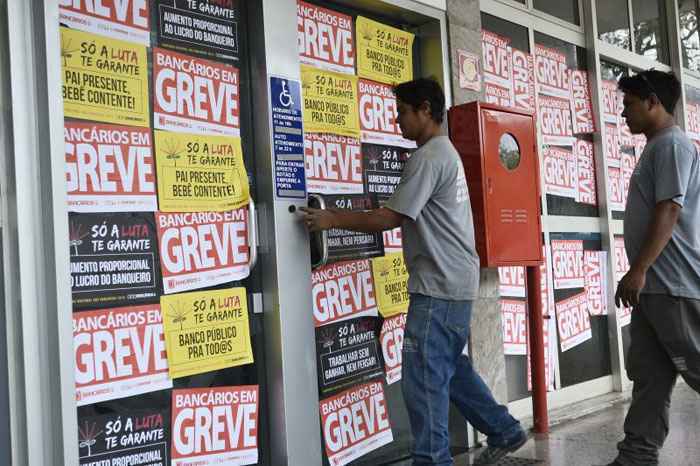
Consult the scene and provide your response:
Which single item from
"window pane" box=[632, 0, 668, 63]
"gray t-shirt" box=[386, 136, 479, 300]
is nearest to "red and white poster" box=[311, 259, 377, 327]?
"gray t-shirt" box=[386, 136, 479, 300]

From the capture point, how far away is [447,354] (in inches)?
132

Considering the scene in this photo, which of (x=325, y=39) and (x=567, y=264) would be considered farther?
(x=567, y=264)

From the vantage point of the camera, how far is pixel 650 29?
23.3 ft

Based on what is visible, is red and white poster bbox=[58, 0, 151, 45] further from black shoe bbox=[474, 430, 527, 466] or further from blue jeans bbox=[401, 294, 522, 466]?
black shoe bbox=[474, 430, 527, 466]

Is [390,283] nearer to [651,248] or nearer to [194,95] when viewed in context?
[651,248]

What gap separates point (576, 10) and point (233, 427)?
14.6 feet

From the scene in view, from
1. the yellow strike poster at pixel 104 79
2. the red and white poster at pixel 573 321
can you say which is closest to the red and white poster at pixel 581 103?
the red and white poster at pixel 573 321

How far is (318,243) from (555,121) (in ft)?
9.32

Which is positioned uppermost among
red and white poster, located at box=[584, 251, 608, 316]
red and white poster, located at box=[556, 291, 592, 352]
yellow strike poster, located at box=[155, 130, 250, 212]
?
yellow strike poster, located at box=[155, 130, 250, 212]

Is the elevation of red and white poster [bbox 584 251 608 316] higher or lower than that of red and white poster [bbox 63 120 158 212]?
lower

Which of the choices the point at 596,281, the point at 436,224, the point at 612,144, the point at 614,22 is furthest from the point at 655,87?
the point at 614,22

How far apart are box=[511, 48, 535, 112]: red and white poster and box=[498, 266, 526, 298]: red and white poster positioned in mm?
1132

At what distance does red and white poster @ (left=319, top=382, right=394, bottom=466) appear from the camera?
3736 millimetres

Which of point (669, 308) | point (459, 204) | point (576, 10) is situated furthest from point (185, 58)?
point (576, 10)
